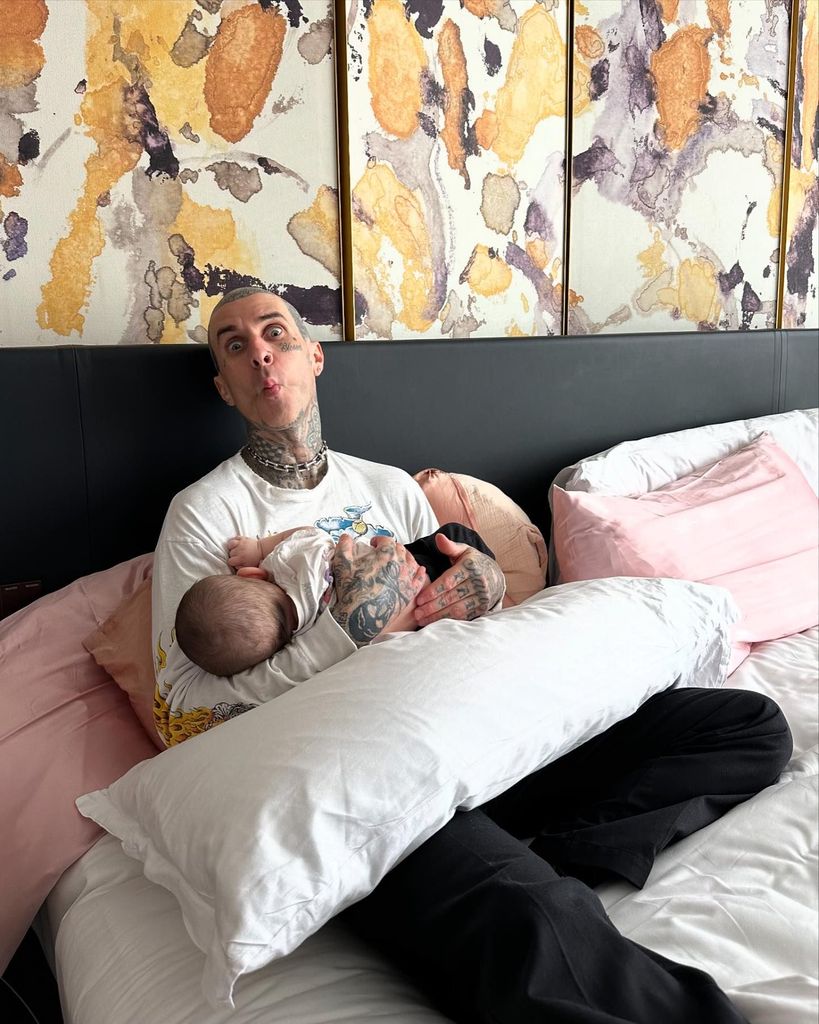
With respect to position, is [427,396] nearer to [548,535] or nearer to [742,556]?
[548,535]

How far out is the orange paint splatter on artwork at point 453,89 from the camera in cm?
216

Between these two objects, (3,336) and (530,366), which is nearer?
(3,336)

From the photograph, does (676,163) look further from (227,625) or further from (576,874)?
(576,874)

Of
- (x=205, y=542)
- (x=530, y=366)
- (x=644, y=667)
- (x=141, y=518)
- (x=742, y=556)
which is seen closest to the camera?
(x=644, y=667)

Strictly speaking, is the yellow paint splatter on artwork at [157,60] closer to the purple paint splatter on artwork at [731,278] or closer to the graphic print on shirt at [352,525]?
the graphic print on shirt at [352,525]

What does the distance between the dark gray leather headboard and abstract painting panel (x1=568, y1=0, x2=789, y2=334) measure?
9.5 inches

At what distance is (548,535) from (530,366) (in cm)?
41

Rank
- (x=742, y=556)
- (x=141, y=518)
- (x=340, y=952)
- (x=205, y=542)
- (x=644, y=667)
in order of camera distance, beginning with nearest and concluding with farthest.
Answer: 1. (x=340, y=952)
2. (x=644, y=667)
3. (x=205, y=542)
4. (x=141, y=518)
5. (x=742, y=556)

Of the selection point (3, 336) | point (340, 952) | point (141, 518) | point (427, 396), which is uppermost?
point (3, 336)

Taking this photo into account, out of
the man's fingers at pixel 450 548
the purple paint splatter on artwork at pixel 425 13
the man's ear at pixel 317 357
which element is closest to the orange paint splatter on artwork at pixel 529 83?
the purple paint splatter on artwork at pixel 425 13

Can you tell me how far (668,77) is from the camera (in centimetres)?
262

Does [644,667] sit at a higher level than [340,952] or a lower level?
higher

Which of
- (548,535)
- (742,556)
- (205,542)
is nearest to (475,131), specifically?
(548,535)

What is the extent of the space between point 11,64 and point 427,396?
100 cm
